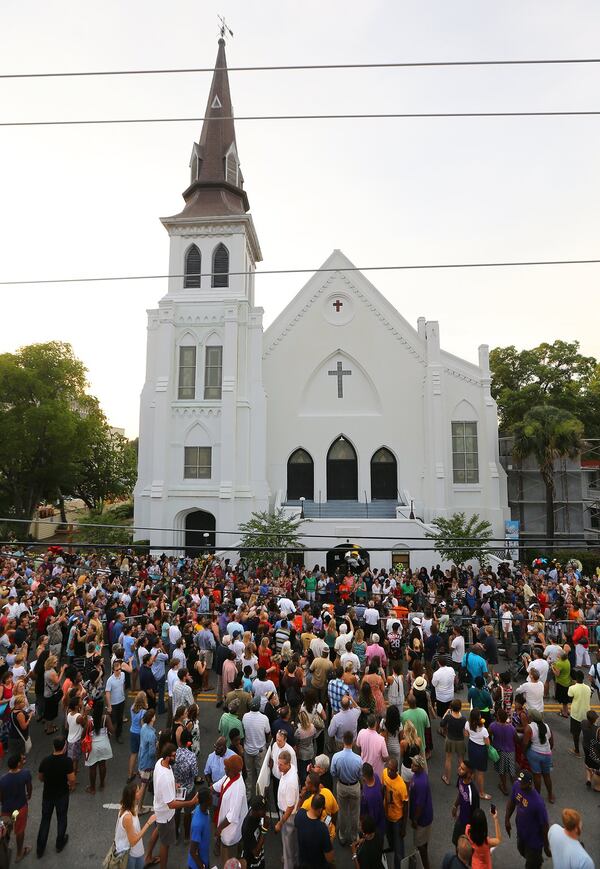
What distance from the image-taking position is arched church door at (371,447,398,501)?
2977 cm

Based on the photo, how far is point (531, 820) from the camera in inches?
240

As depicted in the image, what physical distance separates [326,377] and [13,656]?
2261cm

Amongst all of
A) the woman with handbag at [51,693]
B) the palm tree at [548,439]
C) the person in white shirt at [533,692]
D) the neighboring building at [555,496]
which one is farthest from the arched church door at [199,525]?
the person in white shirt at [533,692]

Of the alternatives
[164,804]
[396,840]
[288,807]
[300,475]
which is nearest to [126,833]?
[164,804]

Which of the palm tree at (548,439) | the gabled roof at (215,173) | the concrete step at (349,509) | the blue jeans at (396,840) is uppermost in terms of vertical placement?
the gabled roof at (215,173)

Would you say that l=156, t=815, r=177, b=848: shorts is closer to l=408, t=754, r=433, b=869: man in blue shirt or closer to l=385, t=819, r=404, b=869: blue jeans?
l=385, t=819, r=404, b=869: blue jeans

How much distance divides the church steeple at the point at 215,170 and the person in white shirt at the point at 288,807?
29.0 m

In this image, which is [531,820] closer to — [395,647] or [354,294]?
[395,647]

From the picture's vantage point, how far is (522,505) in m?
33.0

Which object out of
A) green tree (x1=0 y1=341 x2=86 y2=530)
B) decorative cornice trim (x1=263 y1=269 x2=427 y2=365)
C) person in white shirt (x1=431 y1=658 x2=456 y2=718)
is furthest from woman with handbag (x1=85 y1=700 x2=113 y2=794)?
green tree (x1=0 y1=341 x2=86 y2=530)

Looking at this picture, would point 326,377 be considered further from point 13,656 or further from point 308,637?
point 13,656

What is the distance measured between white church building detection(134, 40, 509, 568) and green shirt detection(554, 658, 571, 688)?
16390mm

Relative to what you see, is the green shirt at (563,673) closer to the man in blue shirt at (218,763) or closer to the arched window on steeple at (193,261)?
the man in blue shirt at (218,763)

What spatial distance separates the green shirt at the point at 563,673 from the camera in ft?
33.9
